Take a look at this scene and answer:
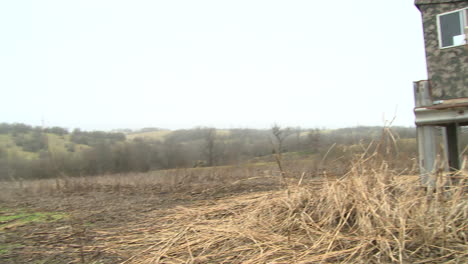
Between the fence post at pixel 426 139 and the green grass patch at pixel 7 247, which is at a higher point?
the fence post at pixel 426 139

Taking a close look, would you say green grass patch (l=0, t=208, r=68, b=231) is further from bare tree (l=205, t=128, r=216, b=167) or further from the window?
bare tree (l=205, t=128, r=216, b=167)

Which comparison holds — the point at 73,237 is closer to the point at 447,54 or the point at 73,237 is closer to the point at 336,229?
the point at 336,229

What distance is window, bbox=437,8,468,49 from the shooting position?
7801mm

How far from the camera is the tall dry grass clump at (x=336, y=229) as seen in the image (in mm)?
2516

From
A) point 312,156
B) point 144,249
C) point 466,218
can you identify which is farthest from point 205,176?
point 466,218

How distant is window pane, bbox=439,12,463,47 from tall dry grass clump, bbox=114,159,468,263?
600cm

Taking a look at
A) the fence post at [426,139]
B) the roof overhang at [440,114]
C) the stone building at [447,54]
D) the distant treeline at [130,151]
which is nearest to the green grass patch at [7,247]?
the fence post at [426,139]

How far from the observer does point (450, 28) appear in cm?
789

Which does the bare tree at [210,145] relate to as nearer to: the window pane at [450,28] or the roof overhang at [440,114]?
the window pane at [450,28]

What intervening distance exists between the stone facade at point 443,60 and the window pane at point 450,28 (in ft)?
0.41

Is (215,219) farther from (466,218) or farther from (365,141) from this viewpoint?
(466,218)

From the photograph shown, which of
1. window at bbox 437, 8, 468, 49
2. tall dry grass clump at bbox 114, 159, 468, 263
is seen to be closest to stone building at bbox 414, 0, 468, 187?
window at bbox 437, 8, 468, 49

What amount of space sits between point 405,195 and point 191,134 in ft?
79.4

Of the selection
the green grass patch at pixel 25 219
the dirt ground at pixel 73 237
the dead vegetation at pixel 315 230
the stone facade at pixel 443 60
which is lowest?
the green grass patch at pixel 25 219
